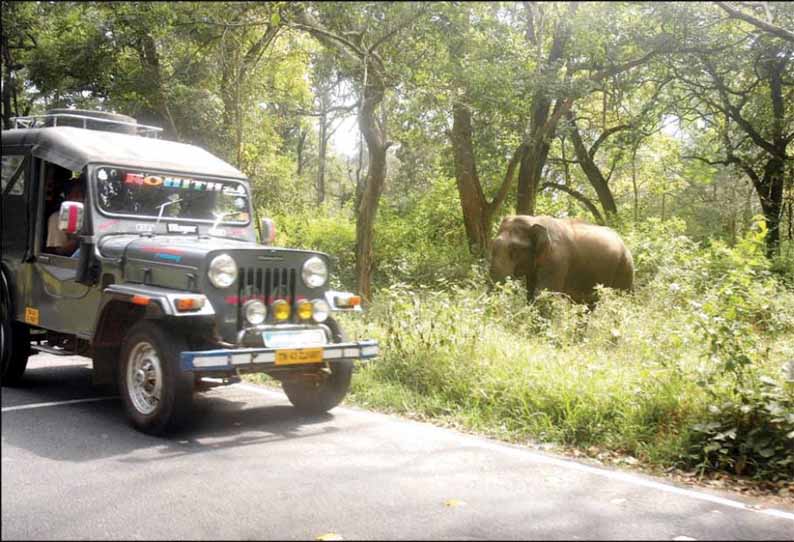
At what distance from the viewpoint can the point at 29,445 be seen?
6.12 meters

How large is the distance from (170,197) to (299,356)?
7.34ft

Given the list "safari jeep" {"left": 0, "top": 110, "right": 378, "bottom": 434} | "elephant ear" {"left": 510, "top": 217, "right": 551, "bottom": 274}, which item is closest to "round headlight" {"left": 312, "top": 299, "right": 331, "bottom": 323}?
"safari jeep" {"left": 0, "top": 110, "right": 378, "bottom": 434}

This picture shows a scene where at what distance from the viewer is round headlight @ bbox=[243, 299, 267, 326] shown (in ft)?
21.1

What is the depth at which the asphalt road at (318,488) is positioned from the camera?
4.56 metres

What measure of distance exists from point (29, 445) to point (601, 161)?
26.1 m

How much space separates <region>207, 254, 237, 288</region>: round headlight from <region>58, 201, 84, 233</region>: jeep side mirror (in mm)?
1430

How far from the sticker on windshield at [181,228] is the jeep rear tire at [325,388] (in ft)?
5.17

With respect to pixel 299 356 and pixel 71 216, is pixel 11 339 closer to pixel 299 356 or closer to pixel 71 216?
pixel 71 216

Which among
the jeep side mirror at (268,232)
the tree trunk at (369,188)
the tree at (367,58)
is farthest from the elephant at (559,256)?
the jeep side mirror at (268,232)

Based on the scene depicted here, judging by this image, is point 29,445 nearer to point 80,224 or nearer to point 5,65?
point 80,224

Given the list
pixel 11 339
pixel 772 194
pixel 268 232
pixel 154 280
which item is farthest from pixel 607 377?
pixel 772 194

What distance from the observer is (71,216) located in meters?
6.86

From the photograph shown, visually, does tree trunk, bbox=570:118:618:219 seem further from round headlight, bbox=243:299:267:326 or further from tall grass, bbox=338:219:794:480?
round headlight, bbox=243:299:267:326

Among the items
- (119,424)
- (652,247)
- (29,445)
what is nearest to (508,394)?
(119,424)
